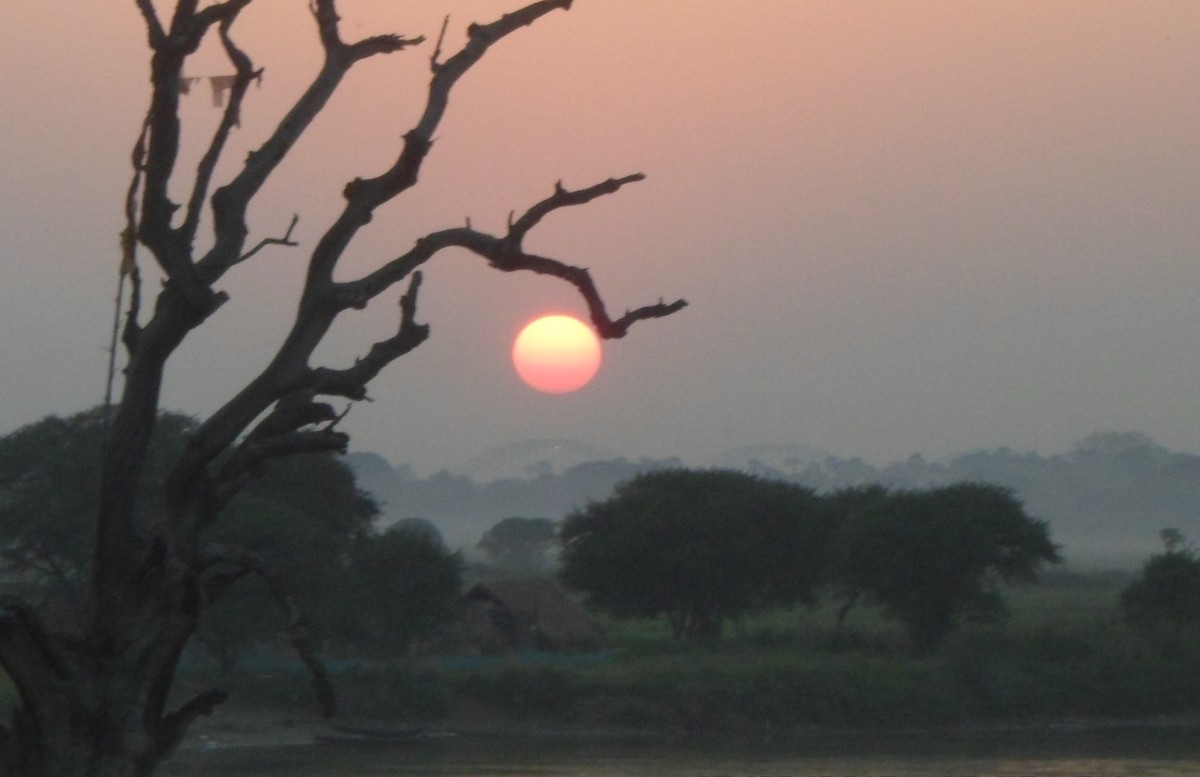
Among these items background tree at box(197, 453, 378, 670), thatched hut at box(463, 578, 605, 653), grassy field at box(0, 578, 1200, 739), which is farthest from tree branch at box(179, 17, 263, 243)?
thatched hut at box(463, 578, 605, 653)

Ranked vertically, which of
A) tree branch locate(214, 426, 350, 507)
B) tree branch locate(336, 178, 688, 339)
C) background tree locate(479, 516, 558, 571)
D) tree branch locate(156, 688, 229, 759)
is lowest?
tree branch locate(156, 688, 229, 759)

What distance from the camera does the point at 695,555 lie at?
1993 inches

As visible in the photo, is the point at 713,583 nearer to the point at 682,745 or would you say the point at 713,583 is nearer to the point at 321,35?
the point at 682,745

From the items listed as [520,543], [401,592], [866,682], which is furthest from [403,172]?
[520,543]

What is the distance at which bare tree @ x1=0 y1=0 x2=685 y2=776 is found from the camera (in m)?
5.09

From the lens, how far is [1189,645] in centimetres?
4288

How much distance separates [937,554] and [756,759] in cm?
1632

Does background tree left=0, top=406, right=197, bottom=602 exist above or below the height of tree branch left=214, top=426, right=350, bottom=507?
above

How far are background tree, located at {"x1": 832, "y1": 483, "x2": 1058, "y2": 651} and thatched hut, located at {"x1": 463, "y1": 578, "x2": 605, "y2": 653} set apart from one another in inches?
324

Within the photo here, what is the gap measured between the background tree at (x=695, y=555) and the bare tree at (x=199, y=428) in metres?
45.4

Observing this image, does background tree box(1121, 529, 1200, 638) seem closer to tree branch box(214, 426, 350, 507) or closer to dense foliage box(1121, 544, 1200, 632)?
dense foliage box(1121, 544, 1200, 632)

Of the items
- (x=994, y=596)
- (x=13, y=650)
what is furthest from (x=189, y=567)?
(x=994, y=596)

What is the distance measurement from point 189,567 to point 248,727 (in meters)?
31.0

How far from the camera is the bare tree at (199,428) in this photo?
16.7 feet
